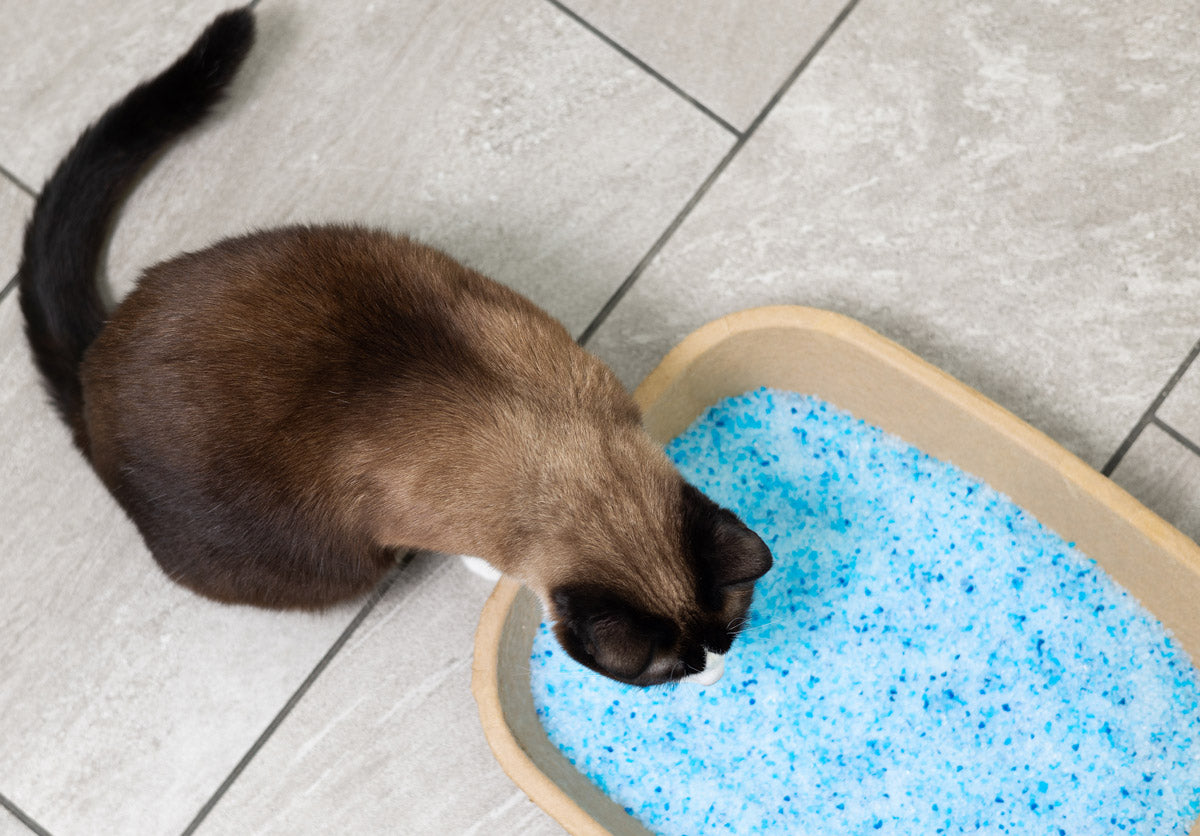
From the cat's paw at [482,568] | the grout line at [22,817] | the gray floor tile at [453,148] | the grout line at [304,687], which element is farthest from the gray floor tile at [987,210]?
the grout line at [22,817]

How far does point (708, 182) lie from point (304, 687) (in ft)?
3.18

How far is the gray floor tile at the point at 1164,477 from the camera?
55.2 inches

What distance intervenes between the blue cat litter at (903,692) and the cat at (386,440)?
287 millimetres

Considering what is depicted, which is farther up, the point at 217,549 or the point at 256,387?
the point at 256,387

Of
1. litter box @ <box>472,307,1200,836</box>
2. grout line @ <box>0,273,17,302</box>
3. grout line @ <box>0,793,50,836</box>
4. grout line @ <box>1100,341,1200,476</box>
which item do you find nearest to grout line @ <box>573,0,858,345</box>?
litter box @ <box>472,307,1200,836</box>

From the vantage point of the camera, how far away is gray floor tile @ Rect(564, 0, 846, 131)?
5.08 feet

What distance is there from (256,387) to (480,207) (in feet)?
1.87

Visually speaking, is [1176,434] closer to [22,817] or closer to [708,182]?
[708,182]

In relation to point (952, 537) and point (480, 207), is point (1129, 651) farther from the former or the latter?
point (480, 207)

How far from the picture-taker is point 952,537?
138 centimetres

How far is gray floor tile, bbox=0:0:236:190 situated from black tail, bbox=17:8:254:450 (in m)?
0.22

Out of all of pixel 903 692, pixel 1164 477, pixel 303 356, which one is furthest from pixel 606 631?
pixel 1164 477

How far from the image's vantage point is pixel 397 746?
1.43 m

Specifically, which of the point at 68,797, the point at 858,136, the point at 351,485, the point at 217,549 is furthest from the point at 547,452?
the point at 68,797
